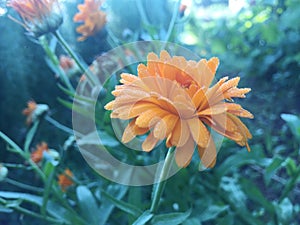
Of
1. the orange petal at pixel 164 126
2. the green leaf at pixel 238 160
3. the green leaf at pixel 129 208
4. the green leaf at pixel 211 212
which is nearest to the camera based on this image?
the orange petal at pixel 164 126

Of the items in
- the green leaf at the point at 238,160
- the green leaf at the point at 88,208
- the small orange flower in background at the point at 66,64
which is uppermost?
the small orange flower in background at the point at 66,64

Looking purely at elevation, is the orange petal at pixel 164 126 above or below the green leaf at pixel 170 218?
above

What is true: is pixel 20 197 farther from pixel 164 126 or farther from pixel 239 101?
pixel 239 101

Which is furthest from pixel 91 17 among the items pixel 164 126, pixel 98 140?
pixel 164 126

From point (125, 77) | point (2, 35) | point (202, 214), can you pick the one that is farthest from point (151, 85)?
point (2, 35)

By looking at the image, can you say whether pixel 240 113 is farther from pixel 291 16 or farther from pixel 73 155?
pixel 291 16

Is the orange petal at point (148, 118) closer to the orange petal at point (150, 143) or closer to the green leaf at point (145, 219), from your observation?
the orange petal at point (150, 143)

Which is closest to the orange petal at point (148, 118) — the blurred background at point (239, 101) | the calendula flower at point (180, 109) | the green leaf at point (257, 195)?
the calendula flower at point (180, 109)
